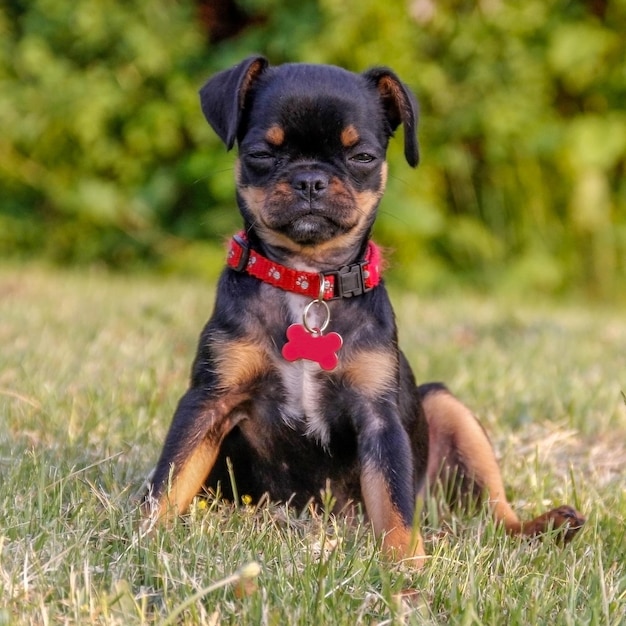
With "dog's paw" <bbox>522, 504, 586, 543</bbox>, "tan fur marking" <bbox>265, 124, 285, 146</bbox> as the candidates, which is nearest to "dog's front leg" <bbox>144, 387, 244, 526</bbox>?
"tan fur marking" <bbox>265, 124, 285, 146</bbox>

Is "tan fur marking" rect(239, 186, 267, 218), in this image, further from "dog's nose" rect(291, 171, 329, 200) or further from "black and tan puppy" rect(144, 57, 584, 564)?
"dog's nose" rect(291, 171, 329, 200)

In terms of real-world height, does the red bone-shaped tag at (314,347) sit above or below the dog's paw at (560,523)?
above

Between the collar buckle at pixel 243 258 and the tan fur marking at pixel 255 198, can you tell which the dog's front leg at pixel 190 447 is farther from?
the tan fur marking at pixel 255 198

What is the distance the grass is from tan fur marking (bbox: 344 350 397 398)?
1.28ft

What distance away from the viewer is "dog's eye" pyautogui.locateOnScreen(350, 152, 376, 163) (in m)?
3.21

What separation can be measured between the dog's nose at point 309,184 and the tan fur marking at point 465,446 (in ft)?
3.37

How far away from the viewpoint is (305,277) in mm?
3133

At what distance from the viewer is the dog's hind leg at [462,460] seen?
328 centimetres

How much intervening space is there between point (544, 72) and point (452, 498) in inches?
261

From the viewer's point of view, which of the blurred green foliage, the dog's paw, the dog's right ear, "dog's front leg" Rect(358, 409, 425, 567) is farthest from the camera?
the blurred green foliage

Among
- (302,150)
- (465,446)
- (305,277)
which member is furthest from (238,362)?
(465,446)

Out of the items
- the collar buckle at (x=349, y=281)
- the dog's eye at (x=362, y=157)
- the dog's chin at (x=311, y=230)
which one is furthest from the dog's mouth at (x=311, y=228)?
the dog's eye at (x=362, y=157)

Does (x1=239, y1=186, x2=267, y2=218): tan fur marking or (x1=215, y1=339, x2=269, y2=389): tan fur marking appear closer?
(x1=215, y1=339, x2=269, y2=389): tan fur marking

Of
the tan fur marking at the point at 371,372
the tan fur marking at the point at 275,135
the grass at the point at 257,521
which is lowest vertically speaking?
the grass at the point at 257,521
